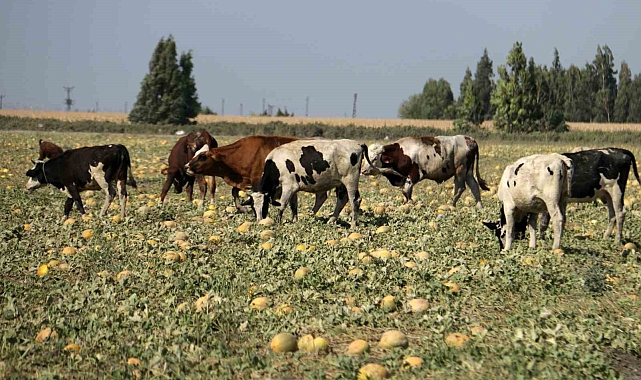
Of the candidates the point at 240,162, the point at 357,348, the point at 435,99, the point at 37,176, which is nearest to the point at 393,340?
the point at 357,348

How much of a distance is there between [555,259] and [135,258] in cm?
A: 590

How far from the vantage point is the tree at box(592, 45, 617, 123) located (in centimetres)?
11731

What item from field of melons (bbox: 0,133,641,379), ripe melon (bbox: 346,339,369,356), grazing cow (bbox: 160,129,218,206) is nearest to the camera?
field of melons (bbox: 0,133,641,379)

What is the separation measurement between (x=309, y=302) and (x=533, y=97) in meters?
67.7

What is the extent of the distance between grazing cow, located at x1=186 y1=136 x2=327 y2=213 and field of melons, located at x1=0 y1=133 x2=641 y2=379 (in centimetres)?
246

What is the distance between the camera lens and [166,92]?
84562mm

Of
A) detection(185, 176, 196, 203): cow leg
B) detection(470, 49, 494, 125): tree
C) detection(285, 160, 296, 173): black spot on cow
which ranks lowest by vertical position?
detection(185, 176, 196, 203): cow leg

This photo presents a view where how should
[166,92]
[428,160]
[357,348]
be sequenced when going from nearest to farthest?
[357,348], [428,160], [166,92]

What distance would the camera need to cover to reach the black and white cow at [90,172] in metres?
16.7

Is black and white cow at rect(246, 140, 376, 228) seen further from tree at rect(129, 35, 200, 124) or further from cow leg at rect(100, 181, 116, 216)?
tree at rect(129, 35, 200, 124)

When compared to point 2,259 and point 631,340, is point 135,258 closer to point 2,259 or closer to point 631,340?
point 2,259

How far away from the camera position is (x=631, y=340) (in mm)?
7969

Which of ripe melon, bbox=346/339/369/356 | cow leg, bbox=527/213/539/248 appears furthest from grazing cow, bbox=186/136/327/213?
ripe melon, bbox=346/339/369/356

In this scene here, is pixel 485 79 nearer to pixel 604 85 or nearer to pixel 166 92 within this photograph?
pixel 604 85
